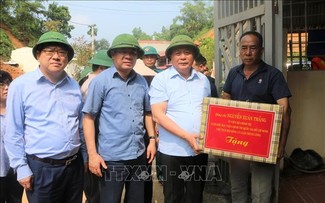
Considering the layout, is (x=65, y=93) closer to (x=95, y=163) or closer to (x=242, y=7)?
(x=95, y=163)

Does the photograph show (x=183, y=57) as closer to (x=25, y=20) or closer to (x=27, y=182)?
(x=27, y=182)

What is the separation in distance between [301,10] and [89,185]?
5.67 meters

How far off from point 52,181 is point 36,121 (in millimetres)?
446

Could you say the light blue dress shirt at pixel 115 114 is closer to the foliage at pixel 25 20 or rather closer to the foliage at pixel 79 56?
the foliage at pixel 79 56

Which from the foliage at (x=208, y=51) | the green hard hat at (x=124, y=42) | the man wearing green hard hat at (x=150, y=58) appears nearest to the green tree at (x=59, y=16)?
the foliage at (x=208, y=51)

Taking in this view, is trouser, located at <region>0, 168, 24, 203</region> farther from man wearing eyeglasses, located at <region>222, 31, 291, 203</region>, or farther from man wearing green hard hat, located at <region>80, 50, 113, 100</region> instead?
man wearing eyeglasses, located at <region>222, 31, 291, 203</region>

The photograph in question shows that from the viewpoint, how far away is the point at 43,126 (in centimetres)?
242

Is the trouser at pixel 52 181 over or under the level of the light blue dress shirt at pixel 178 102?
under

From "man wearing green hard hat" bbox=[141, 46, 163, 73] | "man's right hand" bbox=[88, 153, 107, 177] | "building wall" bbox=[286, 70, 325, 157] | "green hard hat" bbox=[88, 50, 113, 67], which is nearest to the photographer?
"man's right hand" bbox=[88, 153, 107, 177]

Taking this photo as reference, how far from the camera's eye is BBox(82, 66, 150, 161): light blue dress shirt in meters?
2.60

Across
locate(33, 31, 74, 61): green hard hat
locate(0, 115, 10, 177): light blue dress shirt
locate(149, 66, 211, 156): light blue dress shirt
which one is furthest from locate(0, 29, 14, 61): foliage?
locate(149, 66, 211, 156): light blue dress shirt

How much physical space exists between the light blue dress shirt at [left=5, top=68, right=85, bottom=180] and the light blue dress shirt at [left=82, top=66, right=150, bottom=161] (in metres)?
0.21

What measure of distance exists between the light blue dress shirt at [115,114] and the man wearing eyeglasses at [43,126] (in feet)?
0.68

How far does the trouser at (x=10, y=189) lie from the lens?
115 inches
